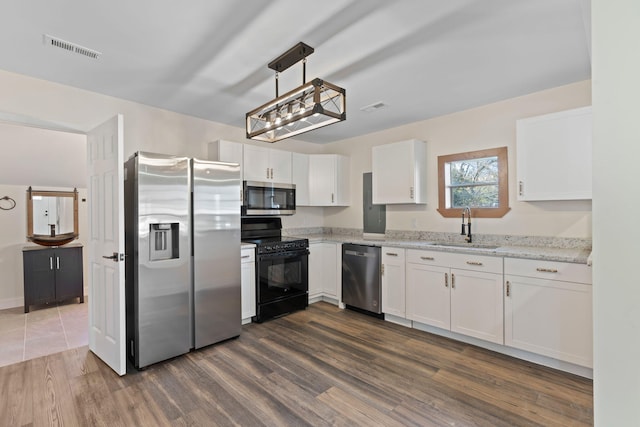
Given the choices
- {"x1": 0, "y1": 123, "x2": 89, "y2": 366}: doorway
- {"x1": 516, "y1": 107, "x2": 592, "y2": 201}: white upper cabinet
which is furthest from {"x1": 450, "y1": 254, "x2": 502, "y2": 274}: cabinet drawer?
{"x1": 0, "y1": 123, "x2": 89, "y2": 366}: doorway

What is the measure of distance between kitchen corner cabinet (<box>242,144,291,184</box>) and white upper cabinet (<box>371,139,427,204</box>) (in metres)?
1.22

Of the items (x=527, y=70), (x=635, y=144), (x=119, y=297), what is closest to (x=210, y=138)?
(x=119, y=297)

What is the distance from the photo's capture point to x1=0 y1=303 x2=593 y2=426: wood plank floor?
1.98 meters

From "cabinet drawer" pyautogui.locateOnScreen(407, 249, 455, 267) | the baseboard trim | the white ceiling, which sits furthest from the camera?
the baseboard trim

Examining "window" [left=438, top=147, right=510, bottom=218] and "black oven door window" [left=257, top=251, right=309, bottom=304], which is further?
"black oven door window" [left=257, top=251, right=309, bottom=304]

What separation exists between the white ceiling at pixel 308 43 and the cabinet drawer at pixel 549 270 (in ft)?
5.25

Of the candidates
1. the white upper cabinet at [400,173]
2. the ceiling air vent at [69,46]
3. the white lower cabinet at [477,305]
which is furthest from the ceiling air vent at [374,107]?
the ceiling air vent at [69,46]

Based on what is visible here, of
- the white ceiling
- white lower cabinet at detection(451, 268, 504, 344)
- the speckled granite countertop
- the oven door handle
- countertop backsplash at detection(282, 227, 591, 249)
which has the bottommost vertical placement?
white lower cabinet at detection(451, 268, 504, 344)

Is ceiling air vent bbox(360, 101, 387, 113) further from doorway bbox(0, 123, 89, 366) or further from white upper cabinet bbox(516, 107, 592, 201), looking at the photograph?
doorway bbox(0, 123, 89, 366)

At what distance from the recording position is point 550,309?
2.50m

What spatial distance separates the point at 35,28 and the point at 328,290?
3.77 meters

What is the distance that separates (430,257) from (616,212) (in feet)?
9.04

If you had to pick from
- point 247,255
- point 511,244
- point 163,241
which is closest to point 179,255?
point 163,241

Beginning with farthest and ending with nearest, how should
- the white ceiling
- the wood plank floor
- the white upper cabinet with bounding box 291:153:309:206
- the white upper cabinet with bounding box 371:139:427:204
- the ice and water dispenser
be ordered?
the white upper cabinet with bounding box 291:153:309:206 → the white upper cabinet with bounding box 371:139:427:204 → the ice and water dispenser → the wood plank floor → the white ceiling
